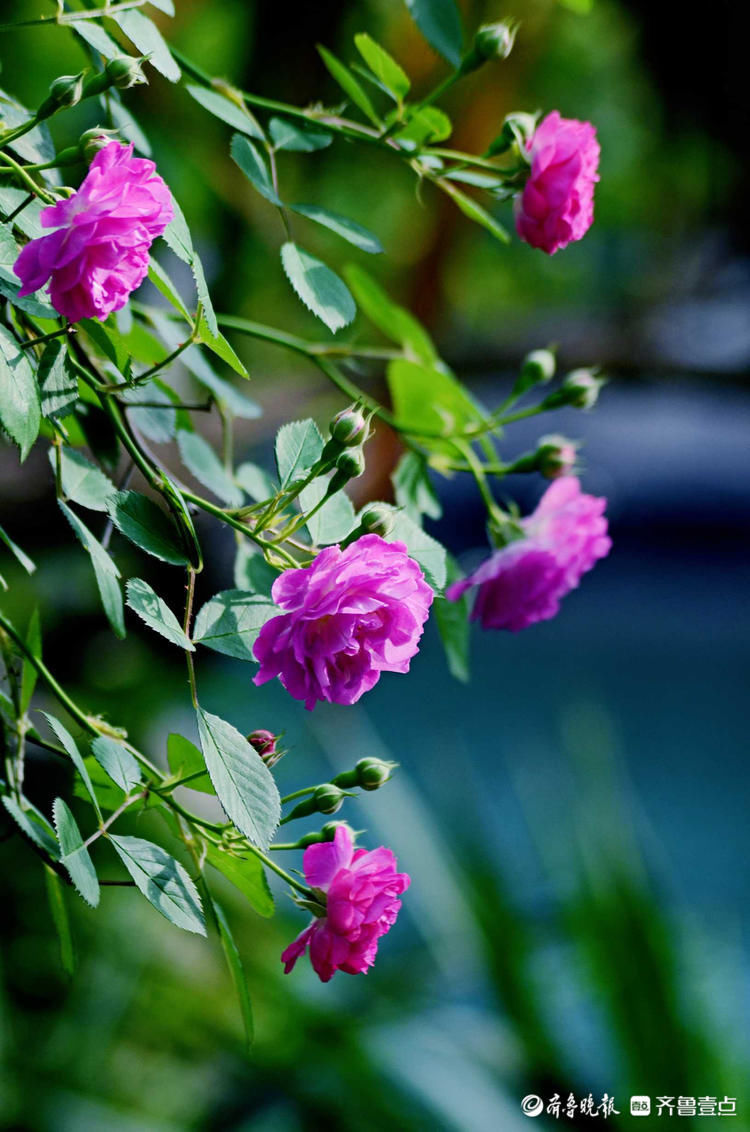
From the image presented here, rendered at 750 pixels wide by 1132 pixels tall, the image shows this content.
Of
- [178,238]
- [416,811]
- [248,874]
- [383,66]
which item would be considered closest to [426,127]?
[383,66]

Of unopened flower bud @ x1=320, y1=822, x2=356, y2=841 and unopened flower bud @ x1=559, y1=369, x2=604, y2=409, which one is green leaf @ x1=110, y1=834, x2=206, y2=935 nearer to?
unopened flower bud @ x1=320, y1=822, x2=356, y2=841

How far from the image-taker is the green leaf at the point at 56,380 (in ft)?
0.88

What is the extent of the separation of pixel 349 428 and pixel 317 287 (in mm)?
87

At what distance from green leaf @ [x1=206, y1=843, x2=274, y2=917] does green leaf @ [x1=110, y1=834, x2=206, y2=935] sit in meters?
0.01

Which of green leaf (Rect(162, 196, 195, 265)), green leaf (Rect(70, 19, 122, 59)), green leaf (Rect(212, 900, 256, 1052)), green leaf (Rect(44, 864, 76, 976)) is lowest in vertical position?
green leaf (Rect(212, 900, 256, 1052))

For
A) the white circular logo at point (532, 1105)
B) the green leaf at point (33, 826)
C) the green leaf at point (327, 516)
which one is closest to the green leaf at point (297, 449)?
the green leaf at point (327, 516)

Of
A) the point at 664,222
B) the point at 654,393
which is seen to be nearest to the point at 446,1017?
the point at 654,393

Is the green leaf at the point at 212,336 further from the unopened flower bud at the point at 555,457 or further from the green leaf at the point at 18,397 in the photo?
the unopened flower bud at the point at 555,457

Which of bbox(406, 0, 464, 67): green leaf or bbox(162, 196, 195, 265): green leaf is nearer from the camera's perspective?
bbox(162, 196, 195, 265): green leaf

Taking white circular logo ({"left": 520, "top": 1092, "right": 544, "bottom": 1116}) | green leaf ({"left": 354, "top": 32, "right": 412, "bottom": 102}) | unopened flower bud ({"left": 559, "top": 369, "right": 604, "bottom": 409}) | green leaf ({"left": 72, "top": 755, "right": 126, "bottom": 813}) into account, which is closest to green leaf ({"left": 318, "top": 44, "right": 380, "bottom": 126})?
green leaf ({"left": 354, "top": 32, "right": 412, "bottom": 102})

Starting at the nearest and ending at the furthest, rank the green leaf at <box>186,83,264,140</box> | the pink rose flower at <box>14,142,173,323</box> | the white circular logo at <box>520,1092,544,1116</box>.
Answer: the pink rose flower at <box>14,142,173,323</box> → the green leaf at <box>186,83,264,140</box> → the white circular logo at <box>520,1092,544,1116</box>

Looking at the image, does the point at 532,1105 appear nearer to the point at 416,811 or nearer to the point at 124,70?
the point at 416,811

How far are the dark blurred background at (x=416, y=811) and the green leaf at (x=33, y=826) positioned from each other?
239 mm

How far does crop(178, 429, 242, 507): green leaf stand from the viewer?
374 millimetres
